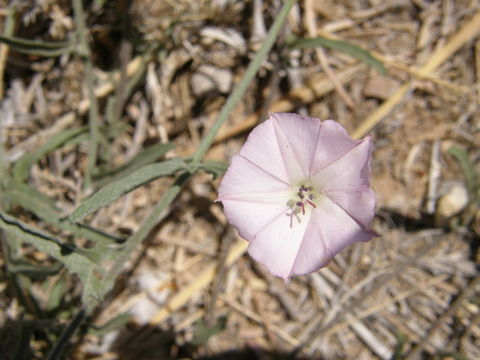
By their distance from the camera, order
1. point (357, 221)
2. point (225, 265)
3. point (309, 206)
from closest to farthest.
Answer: point (357, 221) < point (309, 206) < point (225, 265)

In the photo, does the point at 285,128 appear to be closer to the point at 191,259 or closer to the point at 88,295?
the point at 88,295

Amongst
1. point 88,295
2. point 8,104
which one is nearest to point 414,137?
point 88,295

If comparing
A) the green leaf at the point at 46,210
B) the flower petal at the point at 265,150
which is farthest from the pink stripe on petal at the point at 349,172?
the green leaf at the point at 46,210

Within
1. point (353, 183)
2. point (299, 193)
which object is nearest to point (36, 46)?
point (299, 193)

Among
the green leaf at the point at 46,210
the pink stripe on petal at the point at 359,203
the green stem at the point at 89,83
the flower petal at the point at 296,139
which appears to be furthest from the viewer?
Answer: the green stem at the point at 89,83

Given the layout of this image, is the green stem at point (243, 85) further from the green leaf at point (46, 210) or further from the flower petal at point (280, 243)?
the green leaf at point (46, 210)

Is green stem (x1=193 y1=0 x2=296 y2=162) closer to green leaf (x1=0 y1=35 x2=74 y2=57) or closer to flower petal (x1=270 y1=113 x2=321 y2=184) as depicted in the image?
flower petal (x1=270 y1=113 x2=321 y2=184)

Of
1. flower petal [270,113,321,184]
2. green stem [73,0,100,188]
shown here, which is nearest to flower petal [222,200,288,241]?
flower petal [270,113,321,184]
